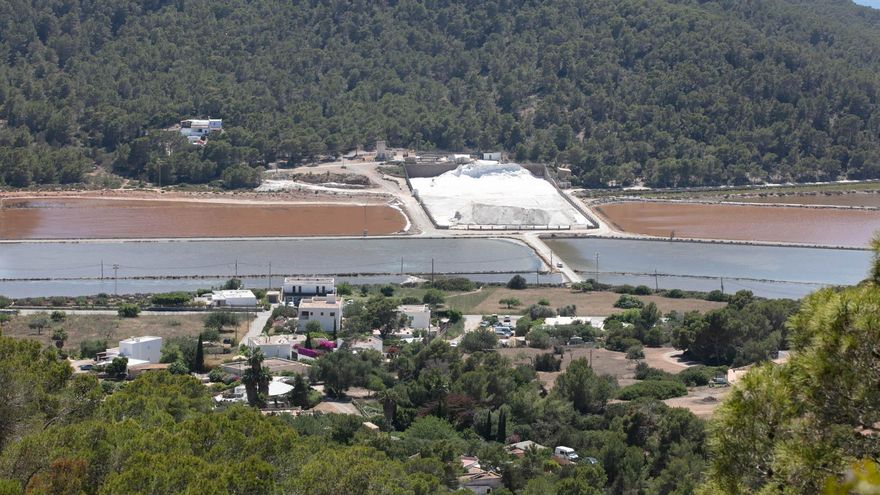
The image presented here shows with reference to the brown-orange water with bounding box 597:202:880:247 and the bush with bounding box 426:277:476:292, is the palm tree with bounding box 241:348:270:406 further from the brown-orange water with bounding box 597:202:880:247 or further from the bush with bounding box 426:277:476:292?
the brown-orange water with bounding box 597:202:880:247

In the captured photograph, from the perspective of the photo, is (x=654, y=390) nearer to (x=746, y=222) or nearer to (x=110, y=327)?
(x=110, y=327)

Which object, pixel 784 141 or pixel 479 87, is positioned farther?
pixel 479 87

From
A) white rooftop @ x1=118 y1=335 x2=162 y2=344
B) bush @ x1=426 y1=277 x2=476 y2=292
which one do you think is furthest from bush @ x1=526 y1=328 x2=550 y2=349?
white rooftop @ x1=118 y1=335 x2=162 y2=344

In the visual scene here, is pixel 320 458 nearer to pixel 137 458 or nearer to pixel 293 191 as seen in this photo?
pixel 137 458

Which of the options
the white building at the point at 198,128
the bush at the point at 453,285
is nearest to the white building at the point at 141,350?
the bush at the point at 453,285

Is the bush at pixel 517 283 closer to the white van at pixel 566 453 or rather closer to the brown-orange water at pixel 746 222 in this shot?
the brown-orange water at pixel 746 222


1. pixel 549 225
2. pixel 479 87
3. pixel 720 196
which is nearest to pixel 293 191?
pixel 549 225
